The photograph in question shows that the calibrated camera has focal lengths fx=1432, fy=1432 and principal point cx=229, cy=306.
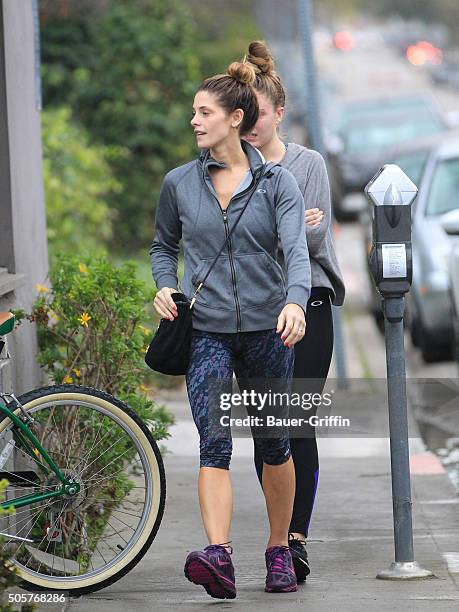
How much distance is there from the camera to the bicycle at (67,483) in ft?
15.9

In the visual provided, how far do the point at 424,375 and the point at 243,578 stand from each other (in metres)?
6.05

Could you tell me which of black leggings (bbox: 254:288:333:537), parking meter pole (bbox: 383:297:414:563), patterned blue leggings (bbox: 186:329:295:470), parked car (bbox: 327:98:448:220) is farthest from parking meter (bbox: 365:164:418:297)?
parked car (bbox: 327:98:448:220)

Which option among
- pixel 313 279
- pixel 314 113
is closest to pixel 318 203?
pixel 313 279

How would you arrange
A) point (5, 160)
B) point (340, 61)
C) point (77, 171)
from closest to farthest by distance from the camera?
point (5, 160) < point (77, 171) < point (340, 61)

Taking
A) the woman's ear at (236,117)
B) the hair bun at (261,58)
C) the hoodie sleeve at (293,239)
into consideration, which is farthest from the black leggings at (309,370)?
the hair bun at (261,58)

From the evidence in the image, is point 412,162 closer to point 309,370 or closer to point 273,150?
point 273,150

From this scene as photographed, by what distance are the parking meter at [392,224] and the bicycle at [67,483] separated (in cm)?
102

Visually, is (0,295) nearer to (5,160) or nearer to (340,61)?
(5,160)

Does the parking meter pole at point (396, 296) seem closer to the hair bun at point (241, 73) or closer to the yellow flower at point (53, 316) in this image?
the hair bun at point (241, 73)

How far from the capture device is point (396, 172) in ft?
16.6

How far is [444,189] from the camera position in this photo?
41.0ft

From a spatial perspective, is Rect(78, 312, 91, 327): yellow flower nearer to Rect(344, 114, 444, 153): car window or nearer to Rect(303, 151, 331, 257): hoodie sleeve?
Rect(303, 151, 331, 257): hoodie sleeve

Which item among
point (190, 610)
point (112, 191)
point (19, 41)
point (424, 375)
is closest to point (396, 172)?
point (190, 610)

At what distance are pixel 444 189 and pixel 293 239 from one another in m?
7.90
